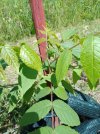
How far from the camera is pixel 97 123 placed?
2215mm

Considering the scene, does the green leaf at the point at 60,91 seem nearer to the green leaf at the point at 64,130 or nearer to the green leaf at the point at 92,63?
the green leaf at the point at 64,130

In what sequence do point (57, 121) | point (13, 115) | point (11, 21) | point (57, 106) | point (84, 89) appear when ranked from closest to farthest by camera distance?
point (57, 106), point (57, 121), point (13, 115), point (84, 89), point (11, 21)

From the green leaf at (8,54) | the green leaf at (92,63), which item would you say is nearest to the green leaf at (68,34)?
the green leaf at (8,54)

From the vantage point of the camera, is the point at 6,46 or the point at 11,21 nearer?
the point at 6,46

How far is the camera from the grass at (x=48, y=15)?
5.48 metres

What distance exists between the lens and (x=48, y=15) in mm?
5715

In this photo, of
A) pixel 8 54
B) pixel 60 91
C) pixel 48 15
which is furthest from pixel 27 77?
pixel 48 15

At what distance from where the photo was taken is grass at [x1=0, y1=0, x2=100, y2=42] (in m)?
5.48

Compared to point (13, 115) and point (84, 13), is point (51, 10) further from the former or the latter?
point (13, 115)

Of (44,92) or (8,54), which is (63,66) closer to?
(8,54)

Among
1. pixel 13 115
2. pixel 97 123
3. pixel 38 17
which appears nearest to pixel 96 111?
pixel 97 123

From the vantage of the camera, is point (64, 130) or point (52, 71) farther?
point (52, 71)

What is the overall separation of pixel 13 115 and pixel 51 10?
119 inches

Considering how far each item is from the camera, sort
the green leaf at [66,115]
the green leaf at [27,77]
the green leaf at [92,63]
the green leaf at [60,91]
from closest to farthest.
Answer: the green leaf at [92,63] → the green leaf at [27,77] → the green leaf at [66,115] → the green leaf at [60,91]
